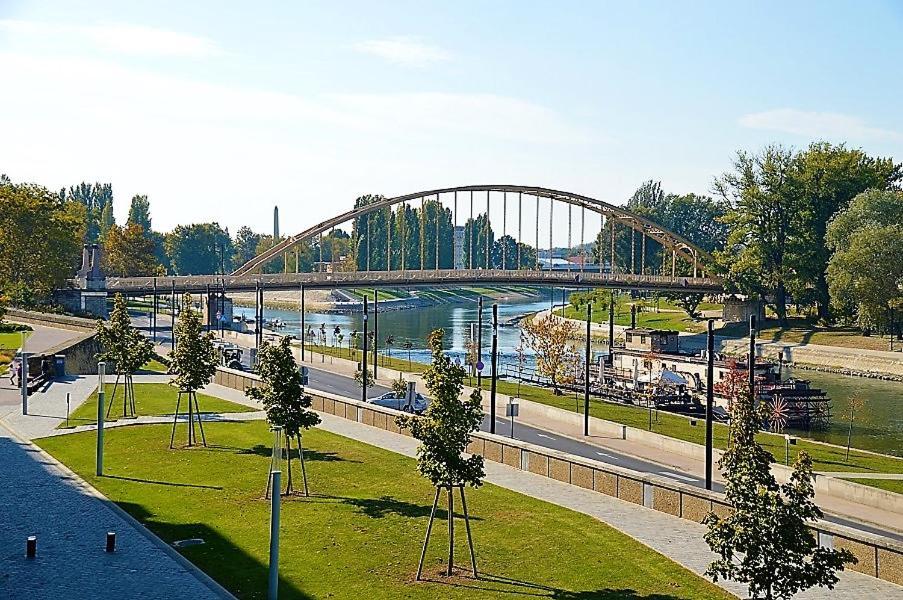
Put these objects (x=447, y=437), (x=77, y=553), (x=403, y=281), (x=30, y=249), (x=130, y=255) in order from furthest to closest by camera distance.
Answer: (x=130, y=255), (x=403, y=281), (x=30, y=249), (x=77, y=553), (x=447, y=437)

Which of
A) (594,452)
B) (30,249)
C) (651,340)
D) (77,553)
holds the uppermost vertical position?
(30,249)

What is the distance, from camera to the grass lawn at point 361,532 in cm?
2108

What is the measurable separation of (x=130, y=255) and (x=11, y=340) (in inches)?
2678

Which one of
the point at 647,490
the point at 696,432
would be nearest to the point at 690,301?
the point at 696,432

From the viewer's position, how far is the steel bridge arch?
12625cm

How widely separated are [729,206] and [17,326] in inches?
2843

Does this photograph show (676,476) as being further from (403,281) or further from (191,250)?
(191,250)

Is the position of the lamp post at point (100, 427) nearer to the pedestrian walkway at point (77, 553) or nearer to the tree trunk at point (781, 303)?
the pedestrian walkway at point (77, 553)

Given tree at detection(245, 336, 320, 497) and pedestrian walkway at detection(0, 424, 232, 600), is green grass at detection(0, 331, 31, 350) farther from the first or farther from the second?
tree at detection(245, 336, 320, 497)

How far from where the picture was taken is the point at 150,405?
46.0 meters

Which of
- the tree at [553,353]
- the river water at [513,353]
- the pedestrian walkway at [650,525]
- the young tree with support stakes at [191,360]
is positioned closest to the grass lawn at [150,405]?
the young tree with support stakes at [191,360]

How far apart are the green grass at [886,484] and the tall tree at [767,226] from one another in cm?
7251

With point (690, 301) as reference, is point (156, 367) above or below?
below

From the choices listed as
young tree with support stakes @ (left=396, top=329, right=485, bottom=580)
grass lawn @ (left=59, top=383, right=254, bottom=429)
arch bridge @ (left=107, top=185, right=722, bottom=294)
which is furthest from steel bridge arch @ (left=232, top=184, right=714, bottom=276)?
young tree with support stakes @ (left=396, top=329, right=485, bottom=580)
